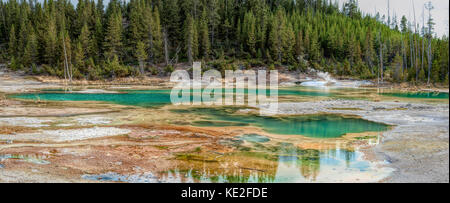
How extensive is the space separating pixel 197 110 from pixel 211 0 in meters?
57.4

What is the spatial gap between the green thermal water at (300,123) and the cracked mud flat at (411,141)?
136 cm

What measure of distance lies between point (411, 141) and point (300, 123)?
605 cm

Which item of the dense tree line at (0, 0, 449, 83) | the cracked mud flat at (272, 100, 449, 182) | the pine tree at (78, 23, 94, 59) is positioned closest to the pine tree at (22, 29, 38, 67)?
the dense tree line at (0, 0, 449, 83)

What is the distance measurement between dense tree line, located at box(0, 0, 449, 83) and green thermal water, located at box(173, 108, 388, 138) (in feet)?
125

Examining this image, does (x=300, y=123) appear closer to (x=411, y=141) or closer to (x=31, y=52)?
(x=411, y=141)

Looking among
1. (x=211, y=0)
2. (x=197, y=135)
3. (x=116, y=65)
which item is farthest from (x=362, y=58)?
(x=197, y=135)

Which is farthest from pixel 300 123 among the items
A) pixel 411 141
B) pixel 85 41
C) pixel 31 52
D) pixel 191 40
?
pixel 31 52

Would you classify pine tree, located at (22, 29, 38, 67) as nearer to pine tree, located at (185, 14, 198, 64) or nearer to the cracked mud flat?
pine tree, located at (185, 14, 198, 64)

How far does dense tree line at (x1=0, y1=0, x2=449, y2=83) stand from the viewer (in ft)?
194

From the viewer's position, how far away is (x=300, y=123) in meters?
17.6

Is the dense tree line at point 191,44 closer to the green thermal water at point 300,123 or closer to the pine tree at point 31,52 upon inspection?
the pine tree at point 31,52

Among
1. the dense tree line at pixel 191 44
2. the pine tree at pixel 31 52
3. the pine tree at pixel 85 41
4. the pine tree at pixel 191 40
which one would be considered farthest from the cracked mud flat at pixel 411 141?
the pine tree at pixel 31 52

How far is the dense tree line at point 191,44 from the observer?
5903 centimetres

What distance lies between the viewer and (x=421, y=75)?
4231 centimetres
